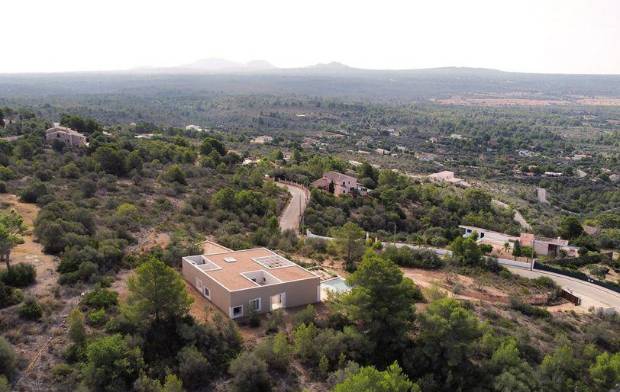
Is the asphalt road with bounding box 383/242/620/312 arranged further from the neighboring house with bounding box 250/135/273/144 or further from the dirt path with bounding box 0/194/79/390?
the neighboring house with bounding box 250/135/273/144

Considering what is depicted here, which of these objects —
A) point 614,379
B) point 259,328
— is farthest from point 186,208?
point 614,379

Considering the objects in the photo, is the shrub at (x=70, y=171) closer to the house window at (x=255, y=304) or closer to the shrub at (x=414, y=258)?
the house window at (x=255, y=304)

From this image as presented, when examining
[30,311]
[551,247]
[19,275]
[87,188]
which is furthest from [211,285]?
[551,247]

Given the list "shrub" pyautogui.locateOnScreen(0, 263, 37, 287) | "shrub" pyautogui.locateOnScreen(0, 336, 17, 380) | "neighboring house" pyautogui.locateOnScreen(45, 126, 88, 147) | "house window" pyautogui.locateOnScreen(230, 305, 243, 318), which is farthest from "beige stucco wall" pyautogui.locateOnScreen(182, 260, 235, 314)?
"neighboring house" pyautogui.locateOnScreen(45, 126, 88, 147)

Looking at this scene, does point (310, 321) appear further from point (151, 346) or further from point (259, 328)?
point (151, 346)

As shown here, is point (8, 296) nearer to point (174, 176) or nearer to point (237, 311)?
point (237, 311)

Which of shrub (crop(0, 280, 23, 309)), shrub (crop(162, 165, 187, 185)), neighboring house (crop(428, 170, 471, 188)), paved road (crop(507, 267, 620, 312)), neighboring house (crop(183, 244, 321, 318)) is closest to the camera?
shrub (crop(0, 280, 23, 309))

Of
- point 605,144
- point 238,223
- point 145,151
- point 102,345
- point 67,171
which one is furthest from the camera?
point 605,144
